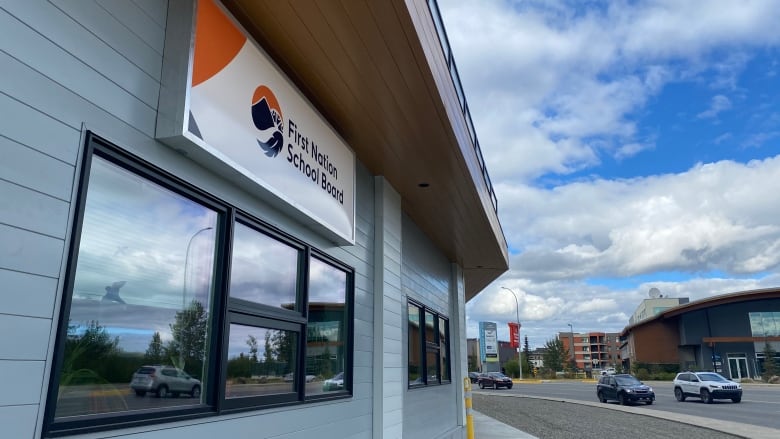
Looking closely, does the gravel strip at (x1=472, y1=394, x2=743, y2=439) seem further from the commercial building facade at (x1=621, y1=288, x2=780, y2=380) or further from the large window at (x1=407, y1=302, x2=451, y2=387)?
the commercial building facade at (x1=621, y1=288, x2=780, y2=380)

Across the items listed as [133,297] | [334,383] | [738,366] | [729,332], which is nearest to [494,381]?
[729,332]

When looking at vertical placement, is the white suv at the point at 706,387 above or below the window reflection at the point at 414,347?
below

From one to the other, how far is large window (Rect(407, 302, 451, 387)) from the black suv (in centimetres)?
1716

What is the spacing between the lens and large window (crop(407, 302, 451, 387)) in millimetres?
8906

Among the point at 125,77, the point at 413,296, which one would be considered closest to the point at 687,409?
the point at 413,296

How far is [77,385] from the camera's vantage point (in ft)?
8.23

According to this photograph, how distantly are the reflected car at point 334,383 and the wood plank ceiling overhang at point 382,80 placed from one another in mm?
2472

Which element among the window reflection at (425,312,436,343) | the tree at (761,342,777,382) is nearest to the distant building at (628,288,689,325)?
the tree at (761,342,777,382)

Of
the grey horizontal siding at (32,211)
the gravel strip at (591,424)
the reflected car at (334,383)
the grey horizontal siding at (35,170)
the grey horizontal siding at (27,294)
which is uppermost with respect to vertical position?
the grey horizontal siding at (35,170)

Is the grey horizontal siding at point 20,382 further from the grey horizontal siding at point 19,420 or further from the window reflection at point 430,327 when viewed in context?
the window reflection at point 430,327

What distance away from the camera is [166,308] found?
3.16 meters

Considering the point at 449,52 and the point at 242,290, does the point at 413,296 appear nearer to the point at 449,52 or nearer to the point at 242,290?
the point at 449,52

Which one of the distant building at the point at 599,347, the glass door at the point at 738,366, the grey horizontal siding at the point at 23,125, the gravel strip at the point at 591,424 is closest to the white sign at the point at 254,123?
the grey horizontal siding at the point at 23,125

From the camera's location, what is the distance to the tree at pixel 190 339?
10.6 feet
